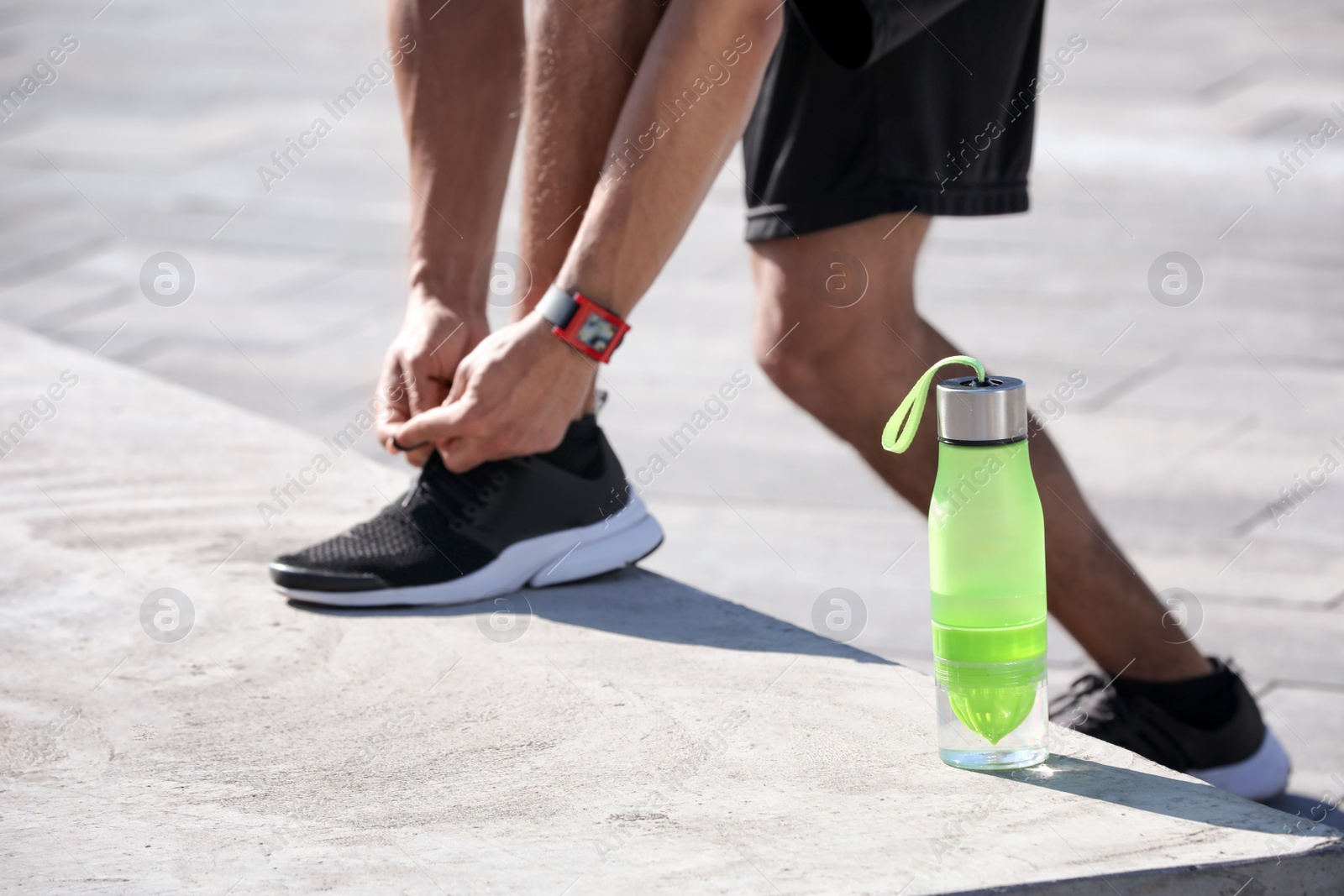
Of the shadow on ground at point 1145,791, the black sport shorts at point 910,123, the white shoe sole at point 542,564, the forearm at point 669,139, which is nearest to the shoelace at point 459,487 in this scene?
the white shoe sole at point 542,564

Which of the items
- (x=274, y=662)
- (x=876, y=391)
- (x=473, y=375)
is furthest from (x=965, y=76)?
(x=274, y=662)

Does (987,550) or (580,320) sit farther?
(580,320)

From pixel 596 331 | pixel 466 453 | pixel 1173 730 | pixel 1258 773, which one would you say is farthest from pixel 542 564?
pixel 1258 773

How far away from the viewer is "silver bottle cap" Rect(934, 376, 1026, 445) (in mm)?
1901

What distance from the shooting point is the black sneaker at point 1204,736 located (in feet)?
8.65

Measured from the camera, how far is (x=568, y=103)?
2.56 m

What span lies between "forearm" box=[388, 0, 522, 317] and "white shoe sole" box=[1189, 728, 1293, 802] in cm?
152

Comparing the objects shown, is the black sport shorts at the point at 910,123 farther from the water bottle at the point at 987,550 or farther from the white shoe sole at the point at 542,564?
the water bottle at the point at 987,550

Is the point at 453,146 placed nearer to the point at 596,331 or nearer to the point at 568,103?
the point at 568,103

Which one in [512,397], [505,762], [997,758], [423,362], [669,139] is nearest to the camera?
[997,758]

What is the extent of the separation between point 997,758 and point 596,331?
0.89 metres

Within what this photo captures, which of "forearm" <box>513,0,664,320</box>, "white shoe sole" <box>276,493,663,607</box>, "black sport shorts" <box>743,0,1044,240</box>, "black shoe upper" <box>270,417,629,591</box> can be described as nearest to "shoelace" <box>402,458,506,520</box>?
"black shoe upper" <box>270,417,629,591</box>

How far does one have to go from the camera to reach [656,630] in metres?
2.60

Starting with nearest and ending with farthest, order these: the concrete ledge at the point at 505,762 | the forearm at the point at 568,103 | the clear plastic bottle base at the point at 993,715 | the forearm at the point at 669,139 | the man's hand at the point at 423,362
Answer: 1. the concrete ledge at the point at 505,762
2. the clear plastic bottle base at the point at 993,715
3. the forearm at the point at 669,139
4. the forearm at the point at 568,103
5. the man's hand at the point at 423,362
